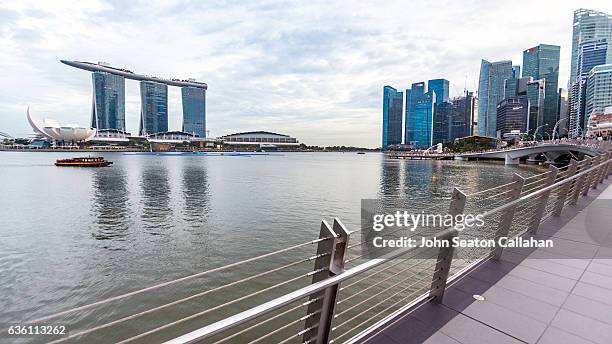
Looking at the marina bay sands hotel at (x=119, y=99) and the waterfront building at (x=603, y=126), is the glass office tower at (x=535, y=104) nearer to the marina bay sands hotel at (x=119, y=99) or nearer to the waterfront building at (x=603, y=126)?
the waterfront building at (x=603, y=126)

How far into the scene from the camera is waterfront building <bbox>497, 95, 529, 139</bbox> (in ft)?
529

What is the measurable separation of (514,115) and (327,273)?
199m

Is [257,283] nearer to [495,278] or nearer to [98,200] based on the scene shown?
[495,278]

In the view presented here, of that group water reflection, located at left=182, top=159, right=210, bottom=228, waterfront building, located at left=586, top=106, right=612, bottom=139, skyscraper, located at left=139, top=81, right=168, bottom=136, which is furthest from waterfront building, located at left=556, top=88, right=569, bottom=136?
skyscraper, located at left=139, top=81, right=168, bottom=136

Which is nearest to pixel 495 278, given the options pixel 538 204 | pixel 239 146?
pixel 538 204

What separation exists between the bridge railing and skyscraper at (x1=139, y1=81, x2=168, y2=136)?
202281mm

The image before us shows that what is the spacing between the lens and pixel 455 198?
3400 mm

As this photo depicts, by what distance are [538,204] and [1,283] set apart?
1462cm

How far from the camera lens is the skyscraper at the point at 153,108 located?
188750 mm

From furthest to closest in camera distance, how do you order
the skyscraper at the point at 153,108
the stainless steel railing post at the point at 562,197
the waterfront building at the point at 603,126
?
1. the skyscraper at the point at 153,108
2. the waterfront building at the point at 603,126
3. the stainless steel railing post at the point at 562,197

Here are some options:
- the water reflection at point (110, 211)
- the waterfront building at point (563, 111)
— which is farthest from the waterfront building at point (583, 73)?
the water reflection at point (110, 211)

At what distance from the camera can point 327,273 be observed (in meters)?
2.44

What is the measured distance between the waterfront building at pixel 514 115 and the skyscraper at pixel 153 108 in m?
198

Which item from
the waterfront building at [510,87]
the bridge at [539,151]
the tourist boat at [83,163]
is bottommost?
the tourist boat at [83,163]
